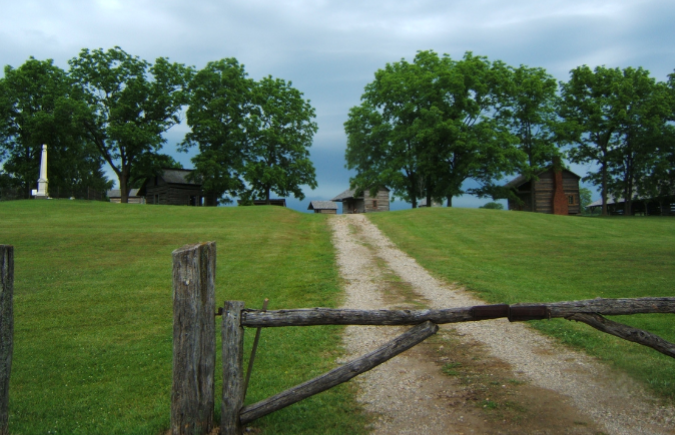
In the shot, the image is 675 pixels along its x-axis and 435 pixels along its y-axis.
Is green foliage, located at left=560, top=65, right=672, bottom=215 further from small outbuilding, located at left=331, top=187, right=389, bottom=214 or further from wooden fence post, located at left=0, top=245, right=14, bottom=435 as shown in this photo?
wooden fence post, located at left=0, top=245, right=14, bottom=435

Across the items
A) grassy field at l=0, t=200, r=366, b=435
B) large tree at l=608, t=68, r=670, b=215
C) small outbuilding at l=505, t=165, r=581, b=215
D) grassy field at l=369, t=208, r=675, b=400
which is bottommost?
grassy field at l=0, t=200, r=366, b=435

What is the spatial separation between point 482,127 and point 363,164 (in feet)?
40.1

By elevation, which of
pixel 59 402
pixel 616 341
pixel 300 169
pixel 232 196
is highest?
pixel 300 169

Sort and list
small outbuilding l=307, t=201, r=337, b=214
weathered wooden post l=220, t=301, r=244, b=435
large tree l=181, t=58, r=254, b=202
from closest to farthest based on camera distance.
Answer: weathered wooden post l=220, t=301, r=244, b=435, large tree l=181, t=58, r=254, b=202, small outbuilding l=307, t=201, r=337, b=214

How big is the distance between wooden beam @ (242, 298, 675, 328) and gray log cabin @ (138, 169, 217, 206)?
47.0 metres

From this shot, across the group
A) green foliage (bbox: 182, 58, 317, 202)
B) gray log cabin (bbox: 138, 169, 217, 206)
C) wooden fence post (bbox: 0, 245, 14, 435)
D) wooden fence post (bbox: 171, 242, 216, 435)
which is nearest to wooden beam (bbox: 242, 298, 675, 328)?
wooden fence post (bbox: 171, 242, 216, 435)

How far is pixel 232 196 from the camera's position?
49125mm

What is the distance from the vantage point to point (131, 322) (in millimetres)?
10258

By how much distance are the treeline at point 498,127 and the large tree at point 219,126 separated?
37.3 feet

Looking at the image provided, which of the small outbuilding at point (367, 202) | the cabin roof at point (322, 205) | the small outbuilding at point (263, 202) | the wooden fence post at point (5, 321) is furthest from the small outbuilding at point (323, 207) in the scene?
the wooden fence post at point (5, 321)

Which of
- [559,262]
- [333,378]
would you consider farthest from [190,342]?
[559,262]

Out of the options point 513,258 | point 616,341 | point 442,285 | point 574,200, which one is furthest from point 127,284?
point 574,200

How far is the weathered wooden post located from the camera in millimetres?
4906

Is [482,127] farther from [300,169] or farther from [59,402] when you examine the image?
[59,402]
